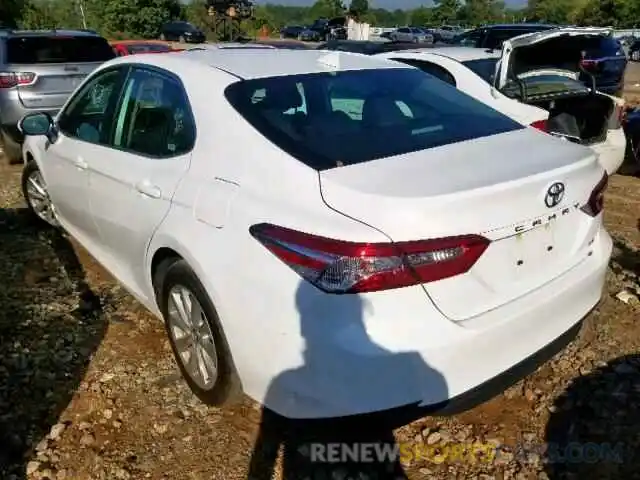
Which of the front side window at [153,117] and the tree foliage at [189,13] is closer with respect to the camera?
the front side window at [153,117]

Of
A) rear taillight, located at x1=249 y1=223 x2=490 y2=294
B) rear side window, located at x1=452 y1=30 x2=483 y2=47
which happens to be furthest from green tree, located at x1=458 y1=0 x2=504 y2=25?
rear taillight, located at x1=249 y1=223 x2=490 y2=294

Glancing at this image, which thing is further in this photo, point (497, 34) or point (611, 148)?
point (497, 34)

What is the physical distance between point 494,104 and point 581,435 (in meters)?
3.27

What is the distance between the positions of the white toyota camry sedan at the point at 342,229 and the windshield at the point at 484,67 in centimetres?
271

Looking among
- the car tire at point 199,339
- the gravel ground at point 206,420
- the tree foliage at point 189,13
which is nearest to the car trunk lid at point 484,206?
the gravel ground at point 206,420

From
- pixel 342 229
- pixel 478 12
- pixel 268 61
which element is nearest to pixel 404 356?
pixel 342 229

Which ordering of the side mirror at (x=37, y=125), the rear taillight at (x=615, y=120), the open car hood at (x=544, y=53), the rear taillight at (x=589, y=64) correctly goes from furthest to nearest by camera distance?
the rear taillight at (x=589, y=64) < the rear taillight at (x=615, y=120) < the open car hood at (x=544, y=53) < the side mirror at (x=37, y=125)

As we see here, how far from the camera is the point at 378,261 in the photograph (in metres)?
2.00

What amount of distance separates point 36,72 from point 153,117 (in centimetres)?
503

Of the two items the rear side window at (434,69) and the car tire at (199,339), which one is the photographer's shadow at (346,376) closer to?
the car tire at (199,339)

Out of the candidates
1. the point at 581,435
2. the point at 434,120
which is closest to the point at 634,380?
the point at 581,435

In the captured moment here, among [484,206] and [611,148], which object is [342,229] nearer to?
Answer: [484,206]

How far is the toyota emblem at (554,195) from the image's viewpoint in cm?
230

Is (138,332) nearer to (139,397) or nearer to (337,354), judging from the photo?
(139,397)
